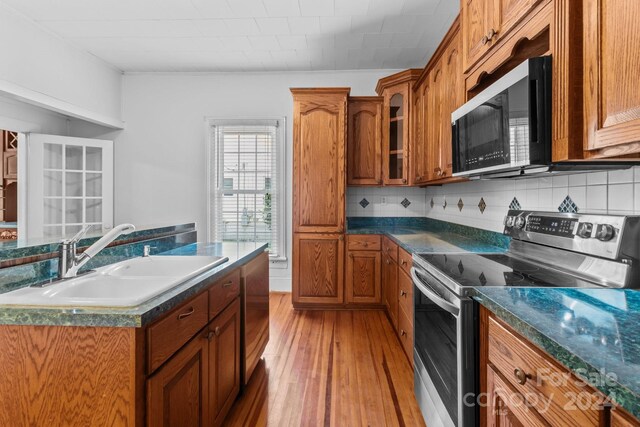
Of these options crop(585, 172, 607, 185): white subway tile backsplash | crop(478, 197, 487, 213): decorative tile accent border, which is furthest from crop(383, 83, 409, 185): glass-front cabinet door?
crop(585, 172, 607, 185): white subway tile backsplash

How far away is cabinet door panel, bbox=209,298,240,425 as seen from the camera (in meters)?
1.52

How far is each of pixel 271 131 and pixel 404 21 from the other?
73.5 inches

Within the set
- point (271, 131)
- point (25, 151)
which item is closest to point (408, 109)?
point (271, 131)

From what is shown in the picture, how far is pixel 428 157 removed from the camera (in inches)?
116

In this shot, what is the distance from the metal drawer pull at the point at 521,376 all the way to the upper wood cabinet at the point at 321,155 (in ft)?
8.55

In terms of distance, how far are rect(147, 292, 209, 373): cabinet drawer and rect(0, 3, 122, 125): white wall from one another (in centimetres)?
293

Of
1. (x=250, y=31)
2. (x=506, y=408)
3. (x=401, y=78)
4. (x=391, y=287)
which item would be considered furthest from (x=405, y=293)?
(x=250, y=31)

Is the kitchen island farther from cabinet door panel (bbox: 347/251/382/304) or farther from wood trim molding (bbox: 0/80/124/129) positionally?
wood trim molding (bbox: 0/80/124/129)

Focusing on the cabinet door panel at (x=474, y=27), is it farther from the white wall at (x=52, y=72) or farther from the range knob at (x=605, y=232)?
the white wall at (x=52, y=72)

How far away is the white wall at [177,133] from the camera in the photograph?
413 centimetres

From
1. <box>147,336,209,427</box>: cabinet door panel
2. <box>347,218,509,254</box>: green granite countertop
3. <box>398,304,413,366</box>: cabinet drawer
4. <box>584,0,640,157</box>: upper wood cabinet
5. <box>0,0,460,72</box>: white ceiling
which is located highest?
<box>0,0,460,72</box>: white ceiling

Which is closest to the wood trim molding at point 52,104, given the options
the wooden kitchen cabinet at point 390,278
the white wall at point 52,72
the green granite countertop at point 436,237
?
the white wall at point 52,72

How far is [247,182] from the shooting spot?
13.7ft

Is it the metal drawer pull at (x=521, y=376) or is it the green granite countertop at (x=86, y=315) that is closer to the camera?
the metal drawer pull at (x=521, y=376)
